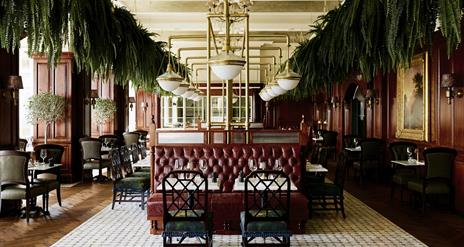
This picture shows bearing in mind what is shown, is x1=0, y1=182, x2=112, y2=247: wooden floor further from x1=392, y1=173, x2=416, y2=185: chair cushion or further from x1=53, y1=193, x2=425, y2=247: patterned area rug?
x1=392, y1=173, x2=416, y2=185: chair cushion

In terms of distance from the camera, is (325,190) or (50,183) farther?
(50,183)

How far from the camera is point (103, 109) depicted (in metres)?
11.8

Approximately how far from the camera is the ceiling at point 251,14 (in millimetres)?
10102

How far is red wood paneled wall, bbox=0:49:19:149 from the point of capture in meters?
7.03

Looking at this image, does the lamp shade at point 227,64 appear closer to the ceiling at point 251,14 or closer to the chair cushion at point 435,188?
the chair cushion at point 435,188

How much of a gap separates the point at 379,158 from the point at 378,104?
1727 millimetres

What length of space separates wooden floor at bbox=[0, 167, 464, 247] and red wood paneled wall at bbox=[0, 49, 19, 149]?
126cm

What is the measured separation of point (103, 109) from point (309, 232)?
297 inches

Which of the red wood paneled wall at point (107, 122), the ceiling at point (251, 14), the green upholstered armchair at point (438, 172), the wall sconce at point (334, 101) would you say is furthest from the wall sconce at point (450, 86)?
the red wood paneled wall at point (107, 122)

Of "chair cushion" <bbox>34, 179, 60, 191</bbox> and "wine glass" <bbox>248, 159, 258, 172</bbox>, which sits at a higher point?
"wine glass" <bbox>248, 159, 258, 172</bbox>

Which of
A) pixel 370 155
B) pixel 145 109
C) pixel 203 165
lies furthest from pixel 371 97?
pixel 145 109

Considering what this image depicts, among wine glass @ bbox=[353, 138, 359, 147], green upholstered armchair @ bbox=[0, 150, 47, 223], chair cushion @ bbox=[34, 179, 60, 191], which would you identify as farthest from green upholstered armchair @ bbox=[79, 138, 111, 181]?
wine glass @ bbox=[353, 138, 359, 147]

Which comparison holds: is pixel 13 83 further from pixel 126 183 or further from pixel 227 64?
pixel 227 64

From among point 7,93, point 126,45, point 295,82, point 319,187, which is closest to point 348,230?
point 319,187
